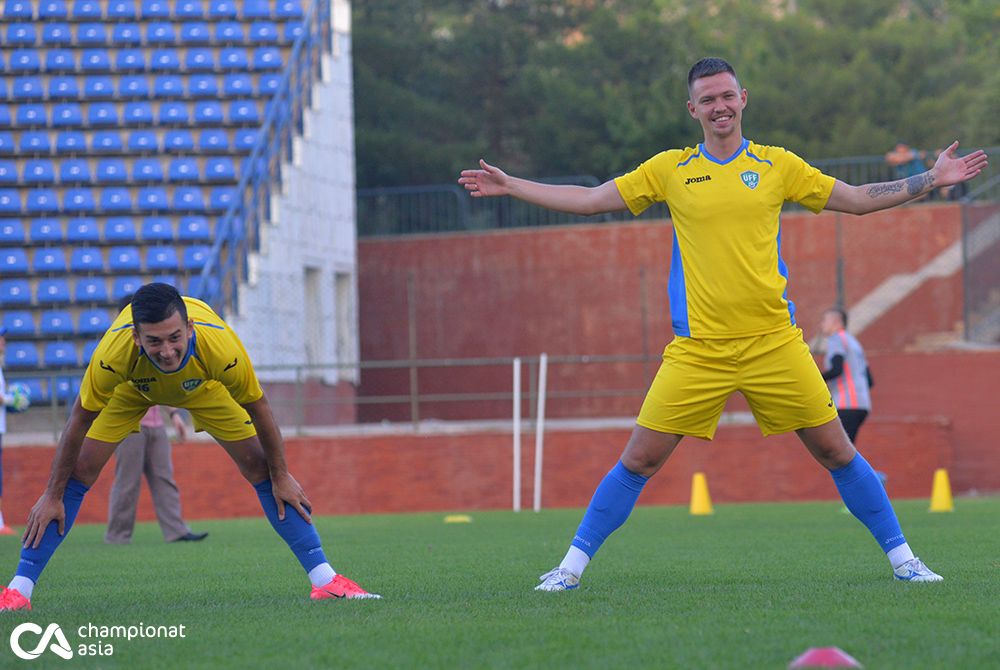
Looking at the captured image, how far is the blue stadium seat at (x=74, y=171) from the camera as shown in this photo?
23922 mm

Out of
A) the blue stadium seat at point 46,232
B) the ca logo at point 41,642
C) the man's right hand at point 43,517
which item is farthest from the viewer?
the blue stadium seat at point 46,232

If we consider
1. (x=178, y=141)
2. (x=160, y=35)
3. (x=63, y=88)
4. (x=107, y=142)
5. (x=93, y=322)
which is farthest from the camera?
(x=160, y=35)

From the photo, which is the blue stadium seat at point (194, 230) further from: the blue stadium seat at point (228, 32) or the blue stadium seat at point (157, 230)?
the blue stadium seat at point (228, 32)

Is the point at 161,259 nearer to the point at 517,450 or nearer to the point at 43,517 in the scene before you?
the point at 517,450

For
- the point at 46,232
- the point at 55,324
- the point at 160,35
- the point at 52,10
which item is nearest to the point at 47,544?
the point at 55,324

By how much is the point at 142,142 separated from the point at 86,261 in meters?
2.65

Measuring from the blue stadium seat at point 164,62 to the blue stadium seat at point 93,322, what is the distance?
5.31m

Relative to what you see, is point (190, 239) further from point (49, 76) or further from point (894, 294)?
point (894, 294)

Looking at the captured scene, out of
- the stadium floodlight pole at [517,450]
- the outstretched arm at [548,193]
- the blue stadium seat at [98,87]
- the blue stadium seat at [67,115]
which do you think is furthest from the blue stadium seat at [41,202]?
the outstretched arm at [548,193]

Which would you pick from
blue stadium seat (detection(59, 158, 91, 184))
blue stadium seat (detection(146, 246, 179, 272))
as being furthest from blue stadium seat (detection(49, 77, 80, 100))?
blue stadium seat (detection(146, 246, 179, 272))

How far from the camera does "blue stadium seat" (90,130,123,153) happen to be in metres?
24.3

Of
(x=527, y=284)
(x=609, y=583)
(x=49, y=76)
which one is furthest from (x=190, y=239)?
(x=609, y=583)

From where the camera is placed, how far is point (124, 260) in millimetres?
22688

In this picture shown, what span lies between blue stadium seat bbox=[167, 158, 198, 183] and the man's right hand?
17981 millimetres
